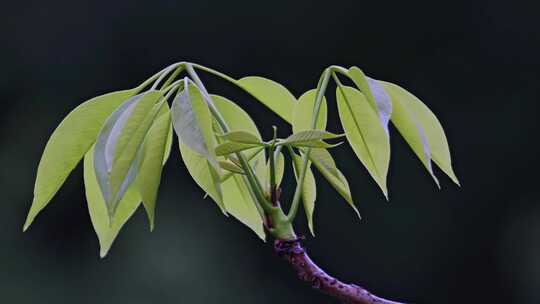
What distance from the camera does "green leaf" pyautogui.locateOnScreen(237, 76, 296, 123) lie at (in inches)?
19.3

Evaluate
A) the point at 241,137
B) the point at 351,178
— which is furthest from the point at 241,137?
the point at 351,178

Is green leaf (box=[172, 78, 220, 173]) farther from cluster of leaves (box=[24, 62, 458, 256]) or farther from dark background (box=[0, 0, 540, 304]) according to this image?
dark background (box=[0, 0, 540, 304])

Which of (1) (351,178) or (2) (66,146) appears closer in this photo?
(2) (66,146)

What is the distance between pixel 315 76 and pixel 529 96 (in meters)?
0.70

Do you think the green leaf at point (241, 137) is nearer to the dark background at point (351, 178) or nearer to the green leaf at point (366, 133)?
the green leaf at point (366, 133)

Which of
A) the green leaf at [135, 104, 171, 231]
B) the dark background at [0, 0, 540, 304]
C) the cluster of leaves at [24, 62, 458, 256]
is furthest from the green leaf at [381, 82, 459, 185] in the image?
the dark background at [0, 0, 540, 304]

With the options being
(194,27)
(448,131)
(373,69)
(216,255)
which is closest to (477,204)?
(448,131)

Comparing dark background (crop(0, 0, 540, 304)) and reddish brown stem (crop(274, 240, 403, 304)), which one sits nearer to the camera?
reddish brown stem (crop(274, 240, 403, 304))

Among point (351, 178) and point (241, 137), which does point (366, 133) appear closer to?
point (241, 137)

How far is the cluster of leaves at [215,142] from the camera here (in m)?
0.39

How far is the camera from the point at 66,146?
44cm

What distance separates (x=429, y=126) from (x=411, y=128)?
0.03 metres

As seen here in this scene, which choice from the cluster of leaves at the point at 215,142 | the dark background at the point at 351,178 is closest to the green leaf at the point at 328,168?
the cluster of leaves at the point at 215,142

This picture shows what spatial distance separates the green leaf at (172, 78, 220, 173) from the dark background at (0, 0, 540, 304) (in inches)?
93.6
